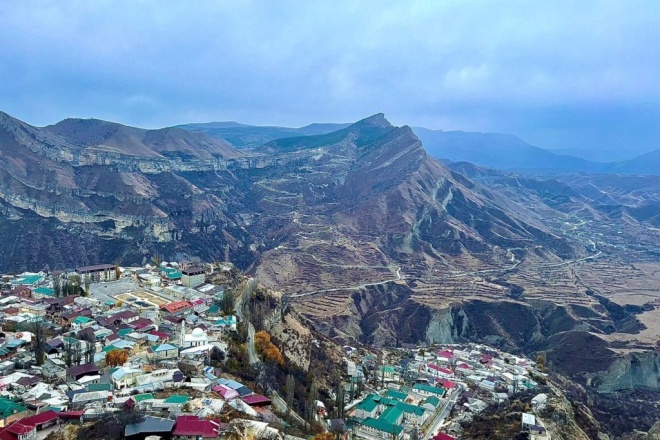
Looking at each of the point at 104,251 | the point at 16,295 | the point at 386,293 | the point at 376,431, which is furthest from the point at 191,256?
the point at 376,431

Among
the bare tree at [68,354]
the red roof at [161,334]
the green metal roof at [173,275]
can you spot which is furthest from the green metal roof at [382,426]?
the green metal roof at [173,275]

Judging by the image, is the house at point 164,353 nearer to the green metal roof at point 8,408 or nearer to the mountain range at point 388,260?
the green metal roof at point 8,408

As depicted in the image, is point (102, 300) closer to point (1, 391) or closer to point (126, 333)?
point (126, 333)

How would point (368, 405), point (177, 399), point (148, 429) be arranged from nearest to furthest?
point (148, 429) < point (177, 399) < point (368, 405)

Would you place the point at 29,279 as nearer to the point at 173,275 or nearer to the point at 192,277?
the point at 173,275

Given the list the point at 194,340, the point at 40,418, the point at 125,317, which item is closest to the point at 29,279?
the point at 125,317
